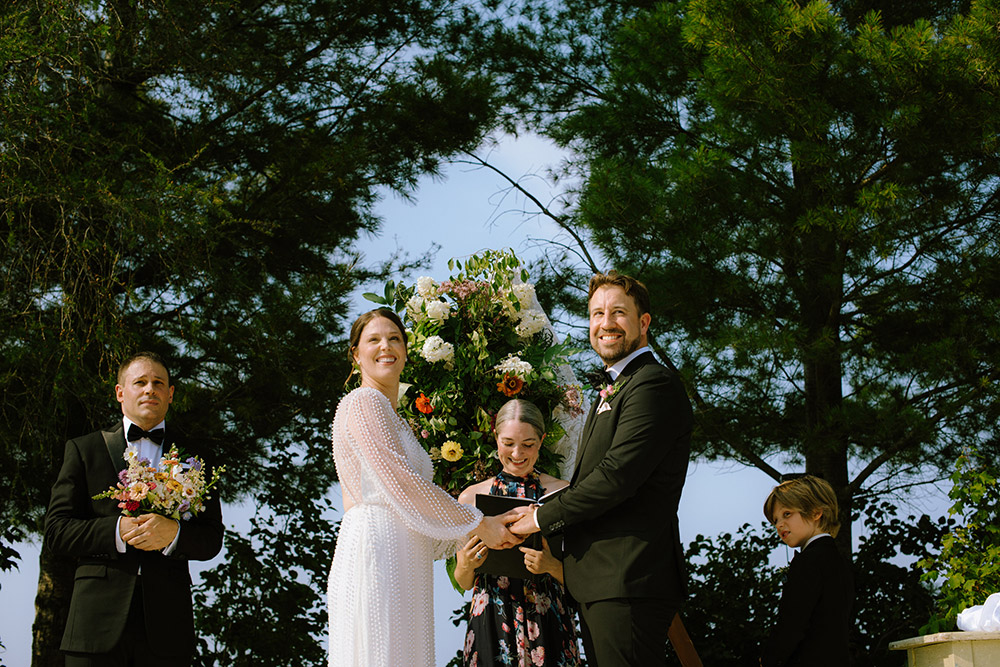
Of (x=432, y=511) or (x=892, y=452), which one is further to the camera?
(x=892, y=452)

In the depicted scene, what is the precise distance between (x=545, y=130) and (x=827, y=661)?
5.31 m

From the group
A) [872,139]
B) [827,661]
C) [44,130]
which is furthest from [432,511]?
[872,139]

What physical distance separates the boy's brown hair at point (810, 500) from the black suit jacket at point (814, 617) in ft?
0.50

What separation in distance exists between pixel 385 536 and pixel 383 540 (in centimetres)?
1

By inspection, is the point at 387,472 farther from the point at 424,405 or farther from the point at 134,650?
the point at 134,650

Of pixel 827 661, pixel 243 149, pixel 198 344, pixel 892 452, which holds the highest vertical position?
pixel 243 149

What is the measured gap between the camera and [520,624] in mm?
3373

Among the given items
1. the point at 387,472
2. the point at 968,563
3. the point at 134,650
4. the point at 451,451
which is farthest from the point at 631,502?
the point at 968,563

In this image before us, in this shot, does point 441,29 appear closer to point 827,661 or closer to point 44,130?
point 44,130

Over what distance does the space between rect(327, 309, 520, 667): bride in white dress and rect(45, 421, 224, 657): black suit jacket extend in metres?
0.65

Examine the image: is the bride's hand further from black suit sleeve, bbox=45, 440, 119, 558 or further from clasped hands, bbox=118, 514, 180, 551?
black suit sleeve, bbox=45, 440, 119, 558

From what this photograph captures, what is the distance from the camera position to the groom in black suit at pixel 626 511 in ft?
9.19

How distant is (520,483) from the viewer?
11.7ft

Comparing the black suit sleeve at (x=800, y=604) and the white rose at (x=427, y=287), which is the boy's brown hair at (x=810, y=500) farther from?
the white rose at (x=427, y=287)
